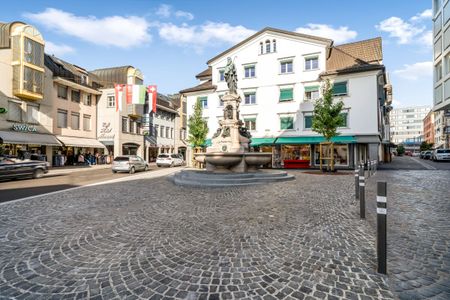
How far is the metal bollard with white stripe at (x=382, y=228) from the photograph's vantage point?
306cm

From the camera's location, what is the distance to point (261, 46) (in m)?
27.8

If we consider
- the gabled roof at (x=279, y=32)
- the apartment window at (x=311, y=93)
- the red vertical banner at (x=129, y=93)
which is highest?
the gabled roof at (x=279, y=32)

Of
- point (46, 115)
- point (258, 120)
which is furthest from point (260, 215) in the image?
point (46, 115)

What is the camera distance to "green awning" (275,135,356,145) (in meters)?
22.6

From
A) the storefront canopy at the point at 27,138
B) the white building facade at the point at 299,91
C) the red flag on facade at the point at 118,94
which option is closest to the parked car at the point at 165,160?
the white building facade at the point at 299,91

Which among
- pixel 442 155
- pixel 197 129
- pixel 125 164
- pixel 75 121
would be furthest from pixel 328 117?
pixel 75 121

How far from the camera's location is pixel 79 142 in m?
28.4

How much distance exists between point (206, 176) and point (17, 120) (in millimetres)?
22029

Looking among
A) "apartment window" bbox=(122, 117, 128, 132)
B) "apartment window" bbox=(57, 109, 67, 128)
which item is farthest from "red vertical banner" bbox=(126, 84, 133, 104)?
"apartment window" bbox=(57, 109, 67, 128)

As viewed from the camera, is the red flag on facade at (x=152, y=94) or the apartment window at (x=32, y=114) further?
the red flag on facade at (x=152, y=94)

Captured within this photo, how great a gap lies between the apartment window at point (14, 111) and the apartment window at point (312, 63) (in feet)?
95.3

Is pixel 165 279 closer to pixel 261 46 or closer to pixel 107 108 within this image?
pixel 261 46

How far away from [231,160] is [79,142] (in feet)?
77.3

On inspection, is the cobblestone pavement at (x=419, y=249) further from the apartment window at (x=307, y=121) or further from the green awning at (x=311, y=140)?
the apartment window at (x=307, y=121)
